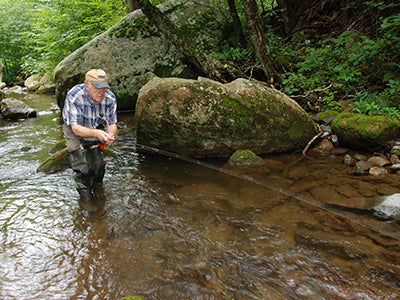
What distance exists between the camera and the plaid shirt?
Answer: 3428mm

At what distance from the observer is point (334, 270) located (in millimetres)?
2715

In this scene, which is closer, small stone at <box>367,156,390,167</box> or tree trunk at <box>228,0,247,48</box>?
small stone at <box>367,156,390,167</box>

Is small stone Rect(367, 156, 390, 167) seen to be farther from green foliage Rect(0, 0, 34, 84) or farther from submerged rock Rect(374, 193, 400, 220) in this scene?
green foliage Rect(0, 0, 34, 84)

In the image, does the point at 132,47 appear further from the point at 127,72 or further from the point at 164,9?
the point at 164,9

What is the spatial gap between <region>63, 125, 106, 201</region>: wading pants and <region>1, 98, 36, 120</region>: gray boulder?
7.81 meters

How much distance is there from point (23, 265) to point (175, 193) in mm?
2160

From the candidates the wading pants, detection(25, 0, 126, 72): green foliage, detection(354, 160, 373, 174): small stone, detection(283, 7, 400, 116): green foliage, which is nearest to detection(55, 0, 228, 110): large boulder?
detection(283, 7, 400, 116): green foliage

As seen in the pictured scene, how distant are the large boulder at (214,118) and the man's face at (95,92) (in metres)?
1.95

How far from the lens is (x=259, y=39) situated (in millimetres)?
7715

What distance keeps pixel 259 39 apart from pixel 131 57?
423 cm

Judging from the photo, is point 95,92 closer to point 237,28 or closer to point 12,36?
point 237,28

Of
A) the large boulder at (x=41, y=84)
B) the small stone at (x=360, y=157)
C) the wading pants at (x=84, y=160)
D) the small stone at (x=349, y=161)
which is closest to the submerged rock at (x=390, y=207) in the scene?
the small stone at (x=349, y=161)

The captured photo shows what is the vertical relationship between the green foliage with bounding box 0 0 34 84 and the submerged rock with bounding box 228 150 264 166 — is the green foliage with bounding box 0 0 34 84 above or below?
above

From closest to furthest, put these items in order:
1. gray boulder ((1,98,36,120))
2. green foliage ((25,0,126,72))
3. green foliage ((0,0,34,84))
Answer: gray boulder ((1,98,36,120)) → green foliage ((25,0,126,72)) → green foliage ((0,0,34,84))
